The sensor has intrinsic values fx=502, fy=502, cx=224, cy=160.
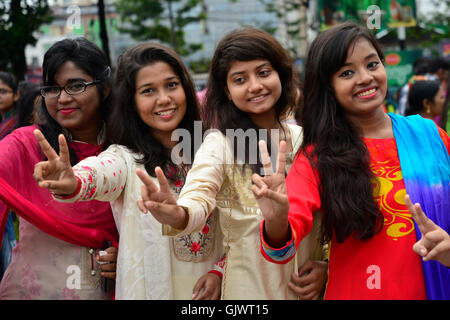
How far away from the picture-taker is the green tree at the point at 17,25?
6129mm

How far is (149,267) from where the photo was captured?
226 cm

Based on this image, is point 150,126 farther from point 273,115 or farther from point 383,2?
point 383,2

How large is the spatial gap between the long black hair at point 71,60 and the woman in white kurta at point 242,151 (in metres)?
0.64

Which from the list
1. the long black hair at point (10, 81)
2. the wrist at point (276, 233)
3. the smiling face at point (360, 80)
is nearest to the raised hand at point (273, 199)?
the wrist at point (276, 233)

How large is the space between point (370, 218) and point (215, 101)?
933 millimetres

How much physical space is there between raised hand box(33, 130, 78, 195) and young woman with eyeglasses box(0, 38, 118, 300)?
54 centimetres

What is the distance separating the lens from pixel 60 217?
2.48 meters

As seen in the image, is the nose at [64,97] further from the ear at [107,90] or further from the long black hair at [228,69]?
the long black hair at [228,69]

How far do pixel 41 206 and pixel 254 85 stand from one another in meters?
1.21

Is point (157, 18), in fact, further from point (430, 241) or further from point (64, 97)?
point (430, 241)

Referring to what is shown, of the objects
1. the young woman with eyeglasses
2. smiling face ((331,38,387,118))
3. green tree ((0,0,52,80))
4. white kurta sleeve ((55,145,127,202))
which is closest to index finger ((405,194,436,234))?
smiling face ((331,38,387,118))

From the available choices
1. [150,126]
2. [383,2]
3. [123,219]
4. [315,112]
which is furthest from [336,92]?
[383,2]

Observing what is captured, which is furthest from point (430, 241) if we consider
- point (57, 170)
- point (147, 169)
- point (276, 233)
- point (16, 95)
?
point (16, 95)

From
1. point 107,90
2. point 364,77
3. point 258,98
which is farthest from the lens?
point 107,90
